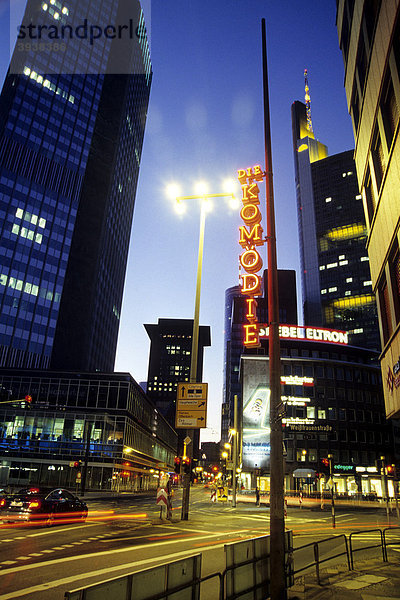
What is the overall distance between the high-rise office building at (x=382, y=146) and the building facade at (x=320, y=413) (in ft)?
208

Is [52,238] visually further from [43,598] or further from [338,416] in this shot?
[43,598]

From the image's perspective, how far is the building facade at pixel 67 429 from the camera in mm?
62750

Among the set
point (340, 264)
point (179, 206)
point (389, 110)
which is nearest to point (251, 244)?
point (179, 206)

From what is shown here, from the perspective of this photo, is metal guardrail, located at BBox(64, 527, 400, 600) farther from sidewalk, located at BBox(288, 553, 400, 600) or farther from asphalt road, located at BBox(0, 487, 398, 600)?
asphalt road, located at BBox(0, 487, 398, 600)

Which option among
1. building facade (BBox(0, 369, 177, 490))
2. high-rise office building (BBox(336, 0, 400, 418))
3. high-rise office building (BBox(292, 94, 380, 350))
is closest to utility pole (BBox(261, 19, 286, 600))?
high-rise office building (BBox(336, 0, 400, 418))

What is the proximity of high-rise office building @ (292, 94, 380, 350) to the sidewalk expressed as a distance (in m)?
164

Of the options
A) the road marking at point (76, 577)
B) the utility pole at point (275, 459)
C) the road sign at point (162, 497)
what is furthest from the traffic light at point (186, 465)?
the utility pole at point (275, 459)

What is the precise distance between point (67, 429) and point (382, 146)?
2464 inches

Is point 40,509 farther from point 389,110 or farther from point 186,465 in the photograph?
point 389,110

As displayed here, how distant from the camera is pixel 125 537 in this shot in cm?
1673

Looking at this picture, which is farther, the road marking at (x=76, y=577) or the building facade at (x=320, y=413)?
the building facade at (x=320, y=413)

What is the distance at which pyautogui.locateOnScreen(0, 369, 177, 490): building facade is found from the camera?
62.8m

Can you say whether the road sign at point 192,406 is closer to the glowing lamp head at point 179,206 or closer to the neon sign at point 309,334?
the glowing lamp head at point 179,206

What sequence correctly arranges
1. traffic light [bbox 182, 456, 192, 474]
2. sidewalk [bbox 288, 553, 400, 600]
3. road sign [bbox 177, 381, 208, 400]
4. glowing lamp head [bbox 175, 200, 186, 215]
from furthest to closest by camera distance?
glowing lamp head [bbox 175, 200, 186, 215], road sign [bbox 177, 381, 208, 400], traffic light [bbox 182, 456, 192, 474], sidewalk [bbox 288, 553, 400, 600]
